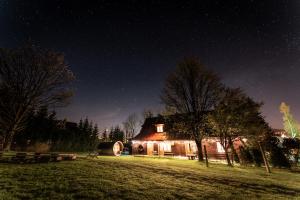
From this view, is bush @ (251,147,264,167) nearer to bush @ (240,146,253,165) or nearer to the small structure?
bush @ (240,146,253,165)

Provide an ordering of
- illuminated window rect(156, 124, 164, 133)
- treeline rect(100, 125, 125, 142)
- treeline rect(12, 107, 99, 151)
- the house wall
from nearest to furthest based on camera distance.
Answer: the house wall → illuminated window rect(156, 124, 164, 133) → treeline rect(12, 107, 99, 151) → treeline rect(100, 125, 125, 142)

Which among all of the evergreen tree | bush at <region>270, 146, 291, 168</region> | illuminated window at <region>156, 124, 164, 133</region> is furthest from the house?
the evergreen tree

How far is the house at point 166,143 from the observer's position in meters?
35.3

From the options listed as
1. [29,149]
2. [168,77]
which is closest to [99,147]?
[29,149]

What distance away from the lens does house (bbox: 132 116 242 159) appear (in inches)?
1389

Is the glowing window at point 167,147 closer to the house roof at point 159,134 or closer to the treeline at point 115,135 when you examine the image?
the house roof at point 159,134

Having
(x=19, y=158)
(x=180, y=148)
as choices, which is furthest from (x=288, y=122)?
(x=19, y=158)

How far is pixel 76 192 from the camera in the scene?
26.5 feet

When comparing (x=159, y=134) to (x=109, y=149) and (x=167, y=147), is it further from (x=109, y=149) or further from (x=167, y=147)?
(x=109, y=149)

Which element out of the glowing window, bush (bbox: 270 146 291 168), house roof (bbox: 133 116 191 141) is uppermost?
house roof (bbox: 133 116 191 141)

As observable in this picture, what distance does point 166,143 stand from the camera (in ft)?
136

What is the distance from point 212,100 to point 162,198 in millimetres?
22369

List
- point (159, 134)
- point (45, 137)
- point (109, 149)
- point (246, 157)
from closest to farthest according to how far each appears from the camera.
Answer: point (246, 157), point (109, 149), point (159, 134), point (45, 137)

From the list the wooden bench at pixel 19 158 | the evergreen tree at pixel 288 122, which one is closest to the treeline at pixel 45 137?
the wooden bench at pixel 19 158
